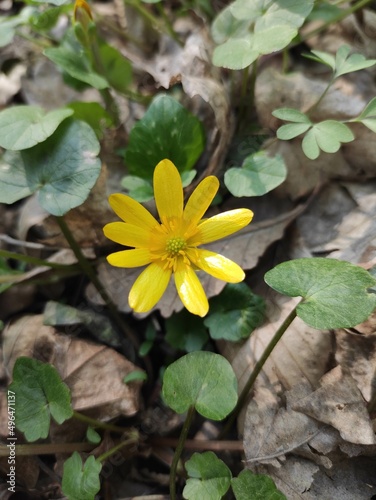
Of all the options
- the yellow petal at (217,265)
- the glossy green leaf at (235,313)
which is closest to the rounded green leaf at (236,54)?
the yellow petal at (217,265)

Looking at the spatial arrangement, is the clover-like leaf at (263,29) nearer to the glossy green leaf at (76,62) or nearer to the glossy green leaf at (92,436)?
the glossy green leaf at (76,62)

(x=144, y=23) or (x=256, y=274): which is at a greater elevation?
(x=144, y=23)

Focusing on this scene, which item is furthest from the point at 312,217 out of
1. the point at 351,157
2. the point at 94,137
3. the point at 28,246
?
the point at 28,246

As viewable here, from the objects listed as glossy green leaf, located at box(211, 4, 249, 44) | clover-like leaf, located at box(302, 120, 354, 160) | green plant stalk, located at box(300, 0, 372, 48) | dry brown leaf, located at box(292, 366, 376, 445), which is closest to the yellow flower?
clover-like leaf, located at box(302, 120, 354, 160)

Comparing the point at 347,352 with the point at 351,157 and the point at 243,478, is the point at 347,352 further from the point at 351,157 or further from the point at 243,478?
the point at 351,157

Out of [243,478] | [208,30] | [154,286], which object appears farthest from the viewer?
[208,30]

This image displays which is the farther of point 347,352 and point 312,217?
point 312,217

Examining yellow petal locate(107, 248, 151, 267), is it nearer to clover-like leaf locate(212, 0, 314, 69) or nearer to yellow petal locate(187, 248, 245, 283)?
yellow petal locate(187, 248, 245, 283)
